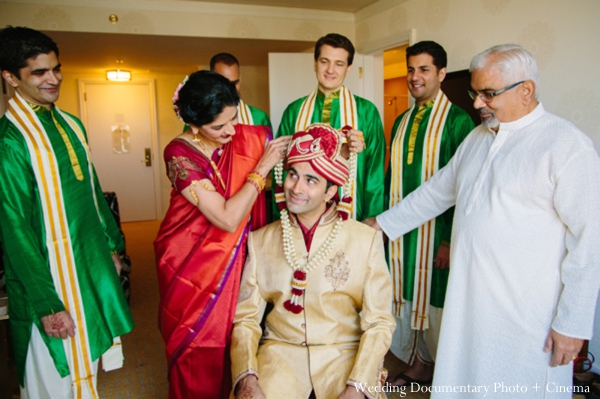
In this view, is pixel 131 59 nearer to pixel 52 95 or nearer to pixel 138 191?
pixel 138 191

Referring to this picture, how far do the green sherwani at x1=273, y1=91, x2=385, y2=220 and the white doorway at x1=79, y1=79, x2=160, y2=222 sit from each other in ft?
22.9

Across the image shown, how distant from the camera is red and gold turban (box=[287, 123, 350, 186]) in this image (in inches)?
73.7

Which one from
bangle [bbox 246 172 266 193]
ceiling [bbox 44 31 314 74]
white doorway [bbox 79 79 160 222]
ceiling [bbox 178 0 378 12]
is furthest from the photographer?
white doorway [bbox 79 79 160 222]

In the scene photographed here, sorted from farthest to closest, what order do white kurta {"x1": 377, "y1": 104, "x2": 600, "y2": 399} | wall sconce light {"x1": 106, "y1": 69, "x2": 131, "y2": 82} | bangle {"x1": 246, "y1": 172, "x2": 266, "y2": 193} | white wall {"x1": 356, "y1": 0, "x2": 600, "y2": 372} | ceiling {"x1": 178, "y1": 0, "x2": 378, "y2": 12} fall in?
wall sconce light {"x1": 106, "y1": 69, "x2": 131, "y2": 82}, ceiling {"x1": 178, "y1": 0, "x2": 378, "y2": 12}, white wall {"x1": 356, "y1": 0, "x2": 600, "y2": 372}, bangle {"x1": 246, "y1": 172, "x2": 266, "y2": 193}, white kurta {"x1": 377, "y1": 104, "x2": 600, "y2": 399}

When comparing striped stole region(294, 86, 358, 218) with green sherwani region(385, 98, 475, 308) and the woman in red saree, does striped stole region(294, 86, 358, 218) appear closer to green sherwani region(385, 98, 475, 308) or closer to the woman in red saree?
green sherwani region(385, 98, 475, 308)

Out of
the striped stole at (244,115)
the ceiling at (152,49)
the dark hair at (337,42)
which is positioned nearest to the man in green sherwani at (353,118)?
the dark hair at (337,42)

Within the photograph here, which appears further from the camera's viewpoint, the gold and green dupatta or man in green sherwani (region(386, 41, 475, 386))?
man in green sherwani (region(386, 41, 475, 386))

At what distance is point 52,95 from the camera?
6.67 feet

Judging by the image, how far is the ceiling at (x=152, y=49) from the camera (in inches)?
211

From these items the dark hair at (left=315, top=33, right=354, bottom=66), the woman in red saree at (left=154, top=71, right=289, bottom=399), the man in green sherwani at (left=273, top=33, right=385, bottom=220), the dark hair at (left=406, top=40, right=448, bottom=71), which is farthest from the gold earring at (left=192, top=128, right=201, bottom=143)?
the dark hair at (left=406, top=40, right=448, bottom=71)

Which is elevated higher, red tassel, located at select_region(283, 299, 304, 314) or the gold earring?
the gold earring

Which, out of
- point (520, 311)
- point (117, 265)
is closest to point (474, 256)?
point (520, 311)

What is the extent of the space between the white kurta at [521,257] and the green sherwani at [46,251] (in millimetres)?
1581

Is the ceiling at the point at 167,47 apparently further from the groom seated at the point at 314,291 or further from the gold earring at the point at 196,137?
the groom seated at the point at 314,291
